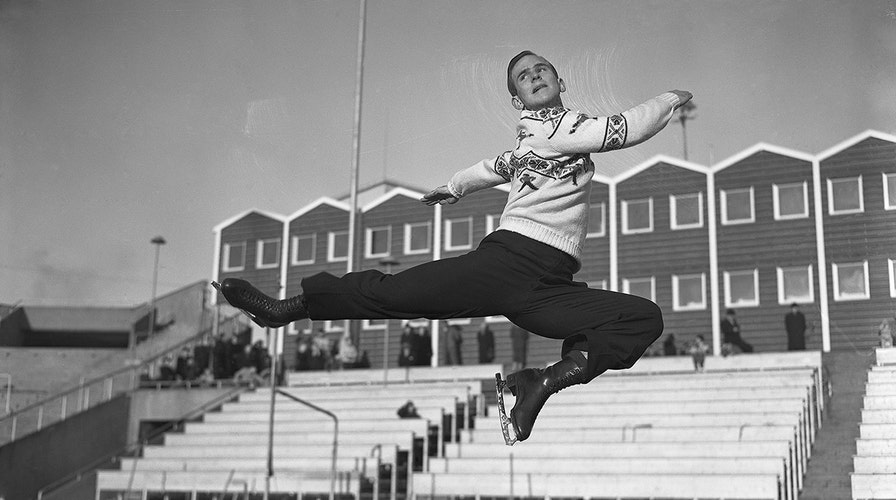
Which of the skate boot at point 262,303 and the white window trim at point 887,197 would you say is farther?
the white window trim at point 887,197

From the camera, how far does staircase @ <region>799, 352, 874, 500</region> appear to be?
537cm

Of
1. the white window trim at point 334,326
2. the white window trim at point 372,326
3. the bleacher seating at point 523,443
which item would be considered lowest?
the bleacher seating at point 523,443

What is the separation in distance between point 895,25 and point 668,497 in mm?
2890

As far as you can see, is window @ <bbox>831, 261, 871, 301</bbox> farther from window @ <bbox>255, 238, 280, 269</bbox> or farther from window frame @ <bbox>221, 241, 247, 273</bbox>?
window frame @ <bbox>221, 241, 247, 273</bbox>

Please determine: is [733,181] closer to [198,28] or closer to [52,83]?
[198,28]

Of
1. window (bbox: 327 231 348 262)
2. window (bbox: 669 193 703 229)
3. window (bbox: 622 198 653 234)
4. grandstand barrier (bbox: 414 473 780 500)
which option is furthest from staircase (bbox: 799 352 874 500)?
window (bbox: 327 231 348 262)

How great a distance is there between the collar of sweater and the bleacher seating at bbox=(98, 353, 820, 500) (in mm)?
4183

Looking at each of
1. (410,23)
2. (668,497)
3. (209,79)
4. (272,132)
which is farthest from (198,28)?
(668,497)

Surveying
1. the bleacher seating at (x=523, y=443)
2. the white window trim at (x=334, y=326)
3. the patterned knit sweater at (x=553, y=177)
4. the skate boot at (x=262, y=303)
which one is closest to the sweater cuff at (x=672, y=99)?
the patterned knit sweater at (x=553, y=177)

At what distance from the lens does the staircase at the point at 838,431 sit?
5371 millimetres

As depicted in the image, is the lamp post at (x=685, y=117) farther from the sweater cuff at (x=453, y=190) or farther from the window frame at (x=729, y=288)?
the window frame at (x=729, y=288)

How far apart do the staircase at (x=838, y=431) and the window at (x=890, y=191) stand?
81 centimetres

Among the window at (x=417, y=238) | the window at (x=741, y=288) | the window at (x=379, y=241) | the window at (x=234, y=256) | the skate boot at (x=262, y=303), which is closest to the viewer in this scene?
the skate boot at (x=262, y=303)

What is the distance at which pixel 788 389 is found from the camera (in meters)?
7.12
